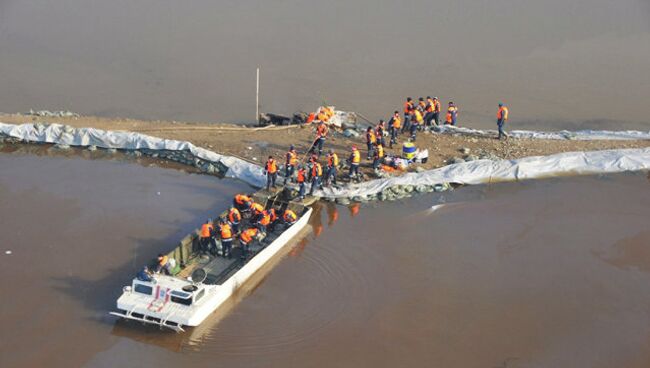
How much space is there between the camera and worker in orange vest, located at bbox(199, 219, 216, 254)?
20141mm

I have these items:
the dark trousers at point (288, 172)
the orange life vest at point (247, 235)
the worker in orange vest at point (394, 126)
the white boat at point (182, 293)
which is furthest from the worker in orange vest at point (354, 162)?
the white boat at point (182, 293)

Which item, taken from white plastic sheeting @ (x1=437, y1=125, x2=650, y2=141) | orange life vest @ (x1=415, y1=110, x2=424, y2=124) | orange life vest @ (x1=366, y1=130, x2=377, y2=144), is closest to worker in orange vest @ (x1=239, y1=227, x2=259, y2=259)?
orange life vest @ (x1=366, y1=130, x2=377, y2=144)

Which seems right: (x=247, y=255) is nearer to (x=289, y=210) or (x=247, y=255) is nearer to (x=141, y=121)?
(x=289, y=210)

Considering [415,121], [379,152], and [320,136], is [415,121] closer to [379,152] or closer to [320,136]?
[379,152]

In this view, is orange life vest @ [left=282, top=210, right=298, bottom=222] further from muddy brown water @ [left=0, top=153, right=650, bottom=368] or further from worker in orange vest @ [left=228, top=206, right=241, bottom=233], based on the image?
worker in orange vest @ [left=228, top=206, right=241, bottom=233]

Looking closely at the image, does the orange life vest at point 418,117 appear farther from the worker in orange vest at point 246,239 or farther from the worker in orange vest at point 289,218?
the worker in orange vest at point 246,239

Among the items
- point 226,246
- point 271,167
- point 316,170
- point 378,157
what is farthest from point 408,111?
point 226,246

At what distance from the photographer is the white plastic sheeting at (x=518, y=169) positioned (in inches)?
992

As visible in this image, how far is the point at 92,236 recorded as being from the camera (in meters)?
21.9

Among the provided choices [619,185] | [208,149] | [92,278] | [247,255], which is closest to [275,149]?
[208,149]

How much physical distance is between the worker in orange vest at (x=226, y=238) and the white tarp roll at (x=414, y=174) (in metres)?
5.16

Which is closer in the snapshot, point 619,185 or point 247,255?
point 247,255

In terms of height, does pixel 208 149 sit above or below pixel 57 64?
below

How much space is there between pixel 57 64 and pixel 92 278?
22380mm
